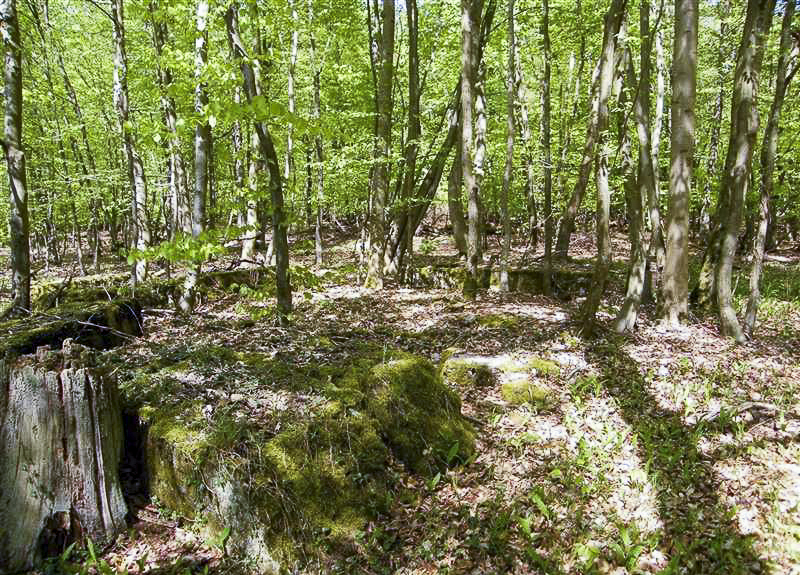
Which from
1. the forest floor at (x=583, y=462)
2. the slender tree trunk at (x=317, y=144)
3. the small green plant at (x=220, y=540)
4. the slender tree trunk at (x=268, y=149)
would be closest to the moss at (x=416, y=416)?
the forest floor at (x=583, y=462)

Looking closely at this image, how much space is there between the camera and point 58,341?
17.9ft

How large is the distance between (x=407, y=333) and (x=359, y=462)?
380 centimetres

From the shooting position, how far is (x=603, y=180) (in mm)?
7363

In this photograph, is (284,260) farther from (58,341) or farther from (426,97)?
(426,97)

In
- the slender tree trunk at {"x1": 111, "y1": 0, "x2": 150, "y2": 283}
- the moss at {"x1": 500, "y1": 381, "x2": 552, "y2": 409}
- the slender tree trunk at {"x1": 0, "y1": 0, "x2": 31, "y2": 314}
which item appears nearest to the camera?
the moss at {"x1": 500, "y1": 381, "x2": 552, "y2": 409}

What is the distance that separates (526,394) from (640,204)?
16.2 feet

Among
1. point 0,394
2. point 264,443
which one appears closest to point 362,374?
point 264,443

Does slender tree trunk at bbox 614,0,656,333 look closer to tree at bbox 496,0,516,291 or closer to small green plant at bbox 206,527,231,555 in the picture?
tree at bbox 496,0,516,291

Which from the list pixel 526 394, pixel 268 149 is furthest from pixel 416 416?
pixel 268 149

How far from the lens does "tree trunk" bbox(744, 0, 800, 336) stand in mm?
6797

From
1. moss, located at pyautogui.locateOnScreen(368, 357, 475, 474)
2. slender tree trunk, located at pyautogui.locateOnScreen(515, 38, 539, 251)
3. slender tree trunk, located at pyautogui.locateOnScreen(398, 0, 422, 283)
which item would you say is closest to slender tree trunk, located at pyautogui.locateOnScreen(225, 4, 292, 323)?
moss, located at pyautogui.locateOnScreen(368, 357, 475, 474)

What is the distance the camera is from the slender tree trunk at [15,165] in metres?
6.11

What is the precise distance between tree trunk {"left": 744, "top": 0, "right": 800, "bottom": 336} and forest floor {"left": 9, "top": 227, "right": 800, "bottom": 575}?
828 millimetres

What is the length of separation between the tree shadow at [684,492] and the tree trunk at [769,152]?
3.04 metres
